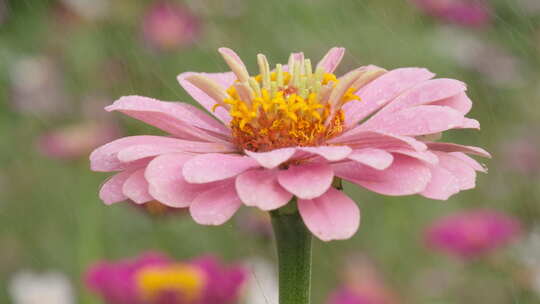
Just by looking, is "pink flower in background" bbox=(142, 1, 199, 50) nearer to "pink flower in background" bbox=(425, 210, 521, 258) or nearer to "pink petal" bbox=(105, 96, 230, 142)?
"pink flower in background" bbox=(425, 210, 521, 258)

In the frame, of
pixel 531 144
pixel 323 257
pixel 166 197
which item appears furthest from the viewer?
pixel 531 144

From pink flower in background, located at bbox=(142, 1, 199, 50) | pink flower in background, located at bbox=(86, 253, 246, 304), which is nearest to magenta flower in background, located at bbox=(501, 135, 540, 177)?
pink flower in background, located at bbox=(142, 1, 199, 50)

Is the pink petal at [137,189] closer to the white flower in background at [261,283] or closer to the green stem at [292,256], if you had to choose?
the green stem at [292,256]

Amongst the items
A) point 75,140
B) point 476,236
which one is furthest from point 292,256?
point 75,140

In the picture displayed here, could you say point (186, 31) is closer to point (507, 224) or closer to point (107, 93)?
point (107, 93)

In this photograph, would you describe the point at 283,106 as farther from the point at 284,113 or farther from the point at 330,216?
the point at 330,216

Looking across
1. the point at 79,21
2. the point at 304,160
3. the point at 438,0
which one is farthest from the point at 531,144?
the point at 304,160
